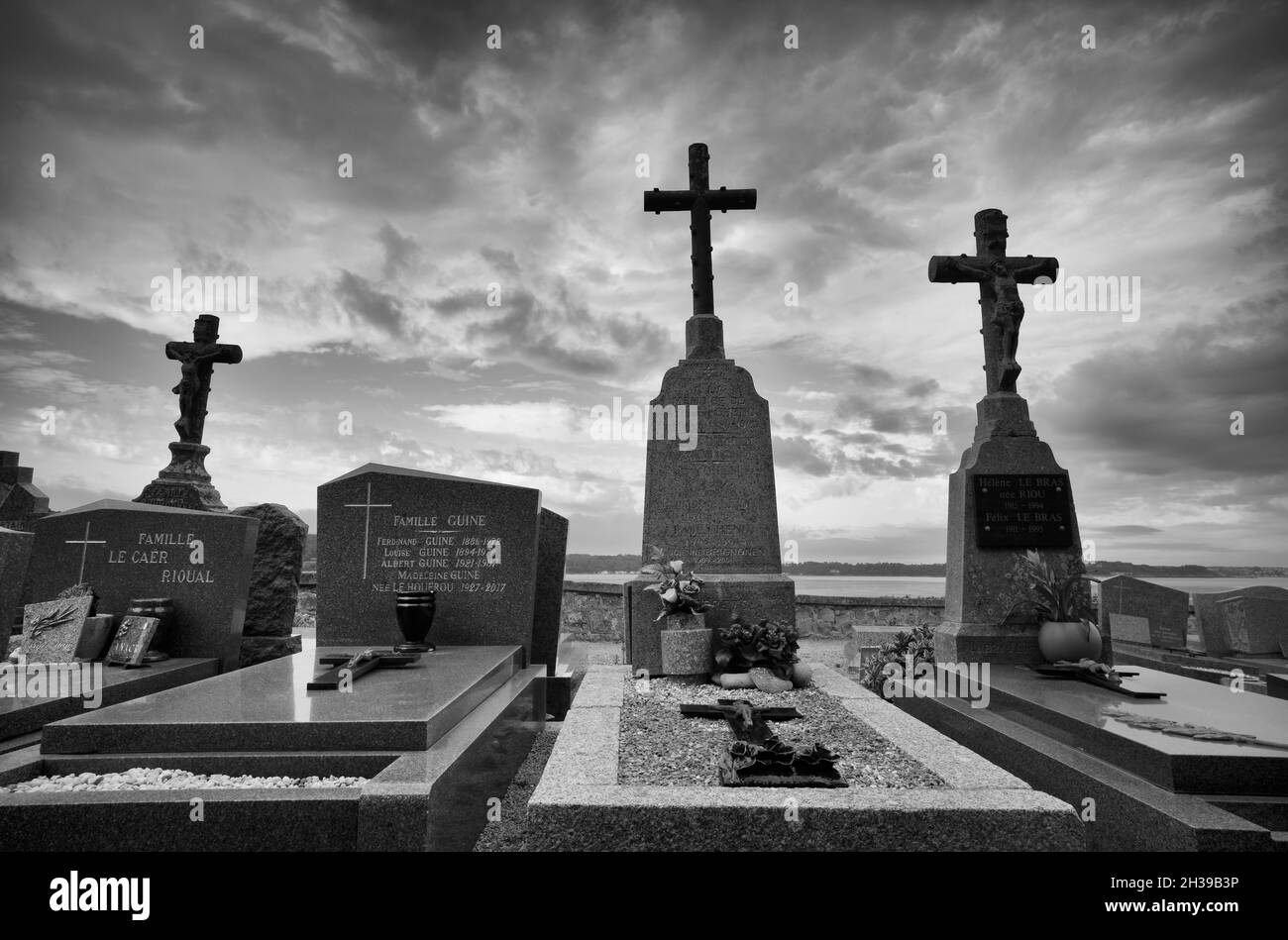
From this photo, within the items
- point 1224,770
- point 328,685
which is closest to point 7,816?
point 328,685

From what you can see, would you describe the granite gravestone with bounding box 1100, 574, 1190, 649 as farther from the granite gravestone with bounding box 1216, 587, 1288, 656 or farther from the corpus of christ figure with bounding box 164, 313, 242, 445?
the corpus of christ figure with bounding box 164, 313, 242, 445

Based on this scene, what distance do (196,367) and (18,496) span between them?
20.4 ft

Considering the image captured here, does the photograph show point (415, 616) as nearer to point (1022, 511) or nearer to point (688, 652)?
point (688, 652)

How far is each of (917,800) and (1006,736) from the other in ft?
7.02

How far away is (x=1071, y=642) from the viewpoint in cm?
574

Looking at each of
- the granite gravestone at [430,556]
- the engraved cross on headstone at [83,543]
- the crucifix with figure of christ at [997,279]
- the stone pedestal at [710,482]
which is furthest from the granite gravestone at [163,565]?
the crucifix with figure of christ at [997,279]

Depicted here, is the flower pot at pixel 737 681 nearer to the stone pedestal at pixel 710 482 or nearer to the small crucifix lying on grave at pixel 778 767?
the stone pedestal at pixel 710 482

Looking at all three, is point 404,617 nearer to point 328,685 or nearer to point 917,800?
point 328,685

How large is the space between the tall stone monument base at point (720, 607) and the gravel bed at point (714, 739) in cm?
88

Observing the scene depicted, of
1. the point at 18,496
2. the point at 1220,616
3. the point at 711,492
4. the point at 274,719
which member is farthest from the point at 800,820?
the point at 18,496

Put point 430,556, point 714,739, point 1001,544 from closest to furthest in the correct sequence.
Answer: point 714,739 < point 430,556 < point 1001,544

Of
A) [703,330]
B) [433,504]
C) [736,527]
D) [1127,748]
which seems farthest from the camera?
[703,330]
